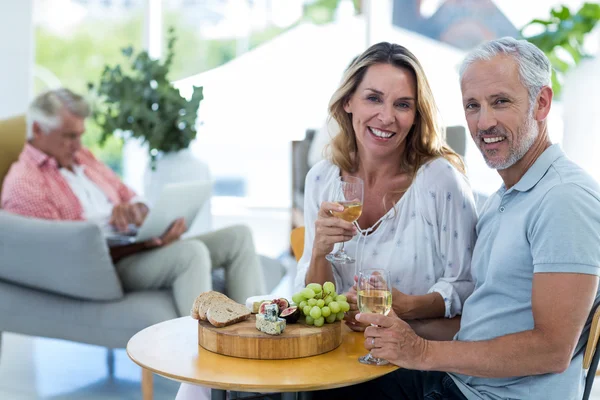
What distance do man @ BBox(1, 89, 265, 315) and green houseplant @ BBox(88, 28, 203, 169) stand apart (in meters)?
0.19

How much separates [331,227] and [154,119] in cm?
211

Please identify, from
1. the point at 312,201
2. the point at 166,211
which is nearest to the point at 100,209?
the point at 166,211

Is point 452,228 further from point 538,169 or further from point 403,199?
point 538,169

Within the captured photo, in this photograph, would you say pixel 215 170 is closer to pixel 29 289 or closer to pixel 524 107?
pixel 29 289

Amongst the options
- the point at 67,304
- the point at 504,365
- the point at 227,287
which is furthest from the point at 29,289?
the point at 504,365

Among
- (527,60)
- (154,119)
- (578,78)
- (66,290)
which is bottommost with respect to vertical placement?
(66,290)

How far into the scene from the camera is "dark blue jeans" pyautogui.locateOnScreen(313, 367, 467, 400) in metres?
1.84

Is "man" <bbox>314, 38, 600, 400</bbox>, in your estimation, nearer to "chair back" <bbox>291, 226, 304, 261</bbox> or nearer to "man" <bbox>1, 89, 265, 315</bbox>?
Result: "chair back" <bbox>291, 226, 304, 261</bbox>

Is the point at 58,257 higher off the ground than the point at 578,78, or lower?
lower

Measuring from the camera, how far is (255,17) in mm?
6379

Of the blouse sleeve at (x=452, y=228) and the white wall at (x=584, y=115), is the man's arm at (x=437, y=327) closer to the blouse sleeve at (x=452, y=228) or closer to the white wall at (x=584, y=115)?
the blouse sleeve at (x=452, y=228)

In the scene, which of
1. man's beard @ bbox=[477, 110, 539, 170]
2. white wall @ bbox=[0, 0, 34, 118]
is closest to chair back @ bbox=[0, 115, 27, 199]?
white wall @ bbox=[0, 0, 34, 118]

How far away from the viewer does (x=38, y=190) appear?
133 inches

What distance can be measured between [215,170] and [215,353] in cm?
547
